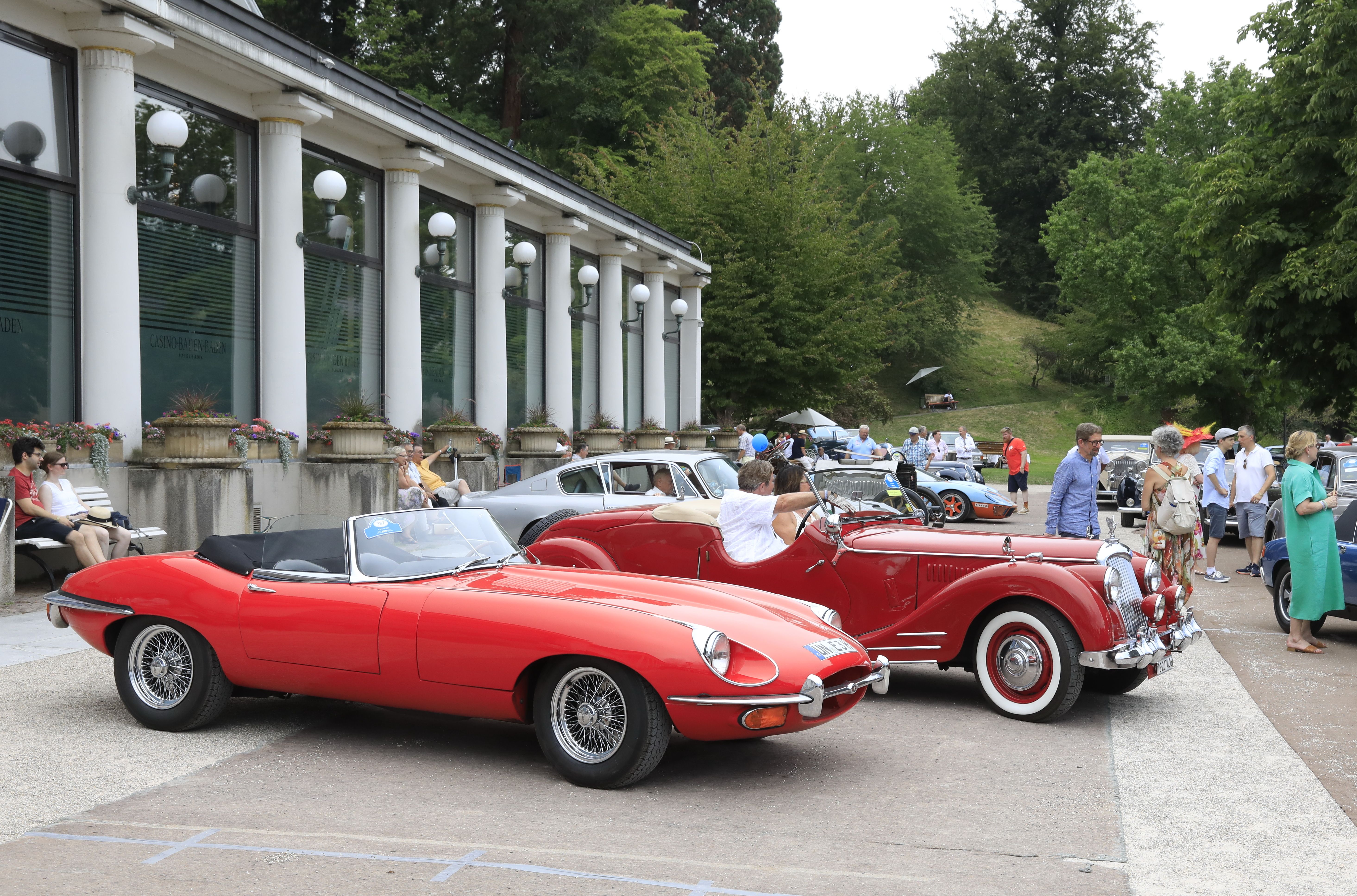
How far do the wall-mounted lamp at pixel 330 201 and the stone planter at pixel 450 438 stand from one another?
128 inches

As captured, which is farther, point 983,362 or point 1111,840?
point 983,362

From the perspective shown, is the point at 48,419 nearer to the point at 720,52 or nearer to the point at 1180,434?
the point at 1180,434

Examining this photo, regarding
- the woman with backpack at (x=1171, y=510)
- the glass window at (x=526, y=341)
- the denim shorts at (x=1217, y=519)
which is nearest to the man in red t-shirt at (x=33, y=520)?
the woman with backpack at (x=1171, y=510)

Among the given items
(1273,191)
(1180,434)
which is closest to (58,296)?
(1180,434)

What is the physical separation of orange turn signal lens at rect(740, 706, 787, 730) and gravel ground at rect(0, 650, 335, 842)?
2597 mm

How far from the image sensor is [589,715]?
5.43 metres

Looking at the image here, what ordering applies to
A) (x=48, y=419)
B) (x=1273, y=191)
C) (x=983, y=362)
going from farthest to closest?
(x=983, y=362) < (x=1273, y=191) < (x=48, y=419)

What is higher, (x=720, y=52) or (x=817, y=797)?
(x=720, y=52)

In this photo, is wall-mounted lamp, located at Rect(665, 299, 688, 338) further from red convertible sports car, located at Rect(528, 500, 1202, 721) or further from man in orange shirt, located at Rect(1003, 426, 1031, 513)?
red convertible sports car, located at Rect(528, 500, 1202, 721)

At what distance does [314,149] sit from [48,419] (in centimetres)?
592

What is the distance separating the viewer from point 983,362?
7631 cm

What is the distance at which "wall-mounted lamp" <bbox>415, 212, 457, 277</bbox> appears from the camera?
1742 centimetres

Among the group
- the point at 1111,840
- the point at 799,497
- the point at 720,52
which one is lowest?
the point at 1111,840

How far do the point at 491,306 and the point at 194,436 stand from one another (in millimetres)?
8785
